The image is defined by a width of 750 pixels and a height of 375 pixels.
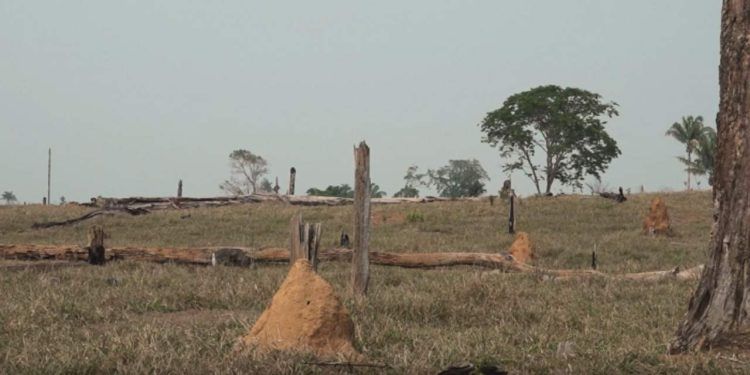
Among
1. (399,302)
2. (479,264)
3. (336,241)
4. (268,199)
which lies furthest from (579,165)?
(399,302)

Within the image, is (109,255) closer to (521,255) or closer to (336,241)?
(336,241)

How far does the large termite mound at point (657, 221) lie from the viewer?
24375mm

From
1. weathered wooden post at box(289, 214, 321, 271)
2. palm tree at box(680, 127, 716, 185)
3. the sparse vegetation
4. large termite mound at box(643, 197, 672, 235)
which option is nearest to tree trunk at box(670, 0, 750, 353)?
weathered wooden post at box(289, 214, 321, 271)

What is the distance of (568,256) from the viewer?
18547 millimetres

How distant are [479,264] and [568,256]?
4346 mm

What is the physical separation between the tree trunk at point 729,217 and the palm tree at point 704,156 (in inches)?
2390

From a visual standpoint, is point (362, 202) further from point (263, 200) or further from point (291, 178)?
point (291, 178)

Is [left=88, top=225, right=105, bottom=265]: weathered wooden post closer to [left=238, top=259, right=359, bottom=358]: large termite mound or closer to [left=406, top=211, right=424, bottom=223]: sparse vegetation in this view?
[left=238, top=259, right=359, bottom=358]: large termite mound

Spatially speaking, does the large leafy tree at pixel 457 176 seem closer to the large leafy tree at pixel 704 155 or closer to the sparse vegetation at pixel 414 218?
the large leafy tree at pixel 704 155

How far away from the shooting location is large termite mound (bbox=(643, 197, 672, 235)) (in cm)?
2438

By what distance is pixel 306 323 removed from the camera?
6.30m

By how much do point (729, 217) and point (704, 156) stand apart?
62.6 metres

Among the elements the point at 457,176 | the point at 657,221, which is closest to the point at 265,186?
the point at 457,176

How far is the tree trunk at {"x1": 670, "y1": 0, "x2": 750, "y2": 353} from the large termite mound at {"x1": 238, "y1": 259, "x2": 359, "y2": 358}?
3022 millimetres
